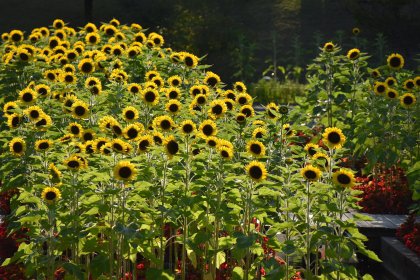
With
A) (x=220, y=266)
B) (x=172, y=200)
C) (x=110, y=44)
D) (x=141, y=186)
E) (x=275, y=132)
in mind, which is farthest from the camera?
(x=110, y=44)

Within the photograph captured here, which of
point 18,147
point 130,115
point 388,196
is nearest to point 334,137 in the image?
point 130,115

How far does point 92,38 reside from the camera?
38.8 feet

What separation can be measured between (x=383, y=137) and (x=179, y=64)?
262cm

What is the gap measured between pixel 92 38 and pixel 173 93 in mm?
3914

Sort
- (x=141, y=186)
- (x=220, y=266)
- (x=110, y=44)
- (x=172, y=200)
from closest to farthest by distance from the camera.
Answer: (x=141, y=186)
(x=172, y=200)
(x=220, y=266)
(x=110, y=44)

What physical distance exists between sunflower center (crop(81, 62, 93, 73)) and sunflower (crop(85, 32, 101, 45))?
A: 7.30 feet

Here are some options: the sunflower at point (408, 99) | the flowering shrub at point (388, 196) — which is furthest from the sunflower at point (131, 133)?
the sunflower at point (408, 99)

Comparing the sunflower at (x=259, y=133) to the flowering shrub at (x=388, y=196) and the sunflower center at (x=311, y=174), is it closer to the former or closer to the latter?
the sunflower center at (x=311, y=174)

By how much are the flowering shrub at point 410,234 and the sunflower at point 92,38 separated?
5.53 m

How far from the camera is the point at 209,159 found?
6.48 metres

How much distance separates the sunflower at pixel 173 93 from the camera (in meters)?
8.19

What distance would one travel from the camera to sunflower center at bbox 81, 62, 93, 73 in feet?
31.4

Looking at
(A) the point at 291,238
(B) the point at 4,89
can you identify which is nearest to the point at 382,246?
(A) the point at 291,238

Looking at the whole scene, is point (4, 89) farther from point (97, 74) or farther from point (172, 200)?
point (172, 200)
